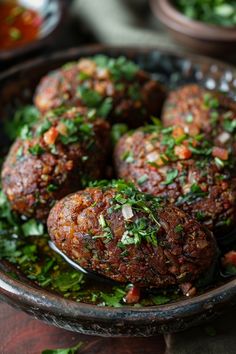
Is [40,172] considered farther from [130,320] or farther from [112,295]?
[130,320]

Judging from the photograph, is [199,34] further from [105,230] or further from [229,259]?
[105,230]

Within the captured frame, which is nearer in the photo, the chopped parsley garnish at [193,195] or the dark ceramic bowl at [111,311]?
the dark ceramic bowl at [111,311]

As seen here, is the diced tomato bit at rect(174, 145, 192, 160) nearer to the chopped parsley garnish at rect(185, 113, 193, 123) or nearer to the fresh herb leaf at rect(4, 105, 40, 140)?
the chopped parsley garnish at rect(185, 113, 193, 123)

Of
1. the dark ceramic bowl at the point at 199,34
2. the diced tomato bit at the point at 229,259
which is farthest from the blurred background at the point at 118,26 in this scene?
the diced tomato bit at the point at 229,259

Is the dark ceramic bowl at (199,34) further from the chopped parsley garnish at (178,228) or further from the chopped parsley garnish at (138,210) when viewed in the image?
the chopped parsley garnish at (178,228)

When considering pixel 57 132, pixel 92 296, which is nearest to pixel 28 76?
pixel 57 132

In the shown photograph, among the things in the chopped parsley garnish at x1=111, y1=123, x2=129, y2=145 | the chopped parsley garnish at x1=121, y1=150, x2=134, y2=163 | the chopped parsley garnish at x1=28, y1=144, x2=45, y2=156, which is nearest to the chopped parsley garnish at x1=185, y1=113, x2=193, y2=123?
the chopped parsley garnish at x1=111, y1=123, x2=129, y2=145

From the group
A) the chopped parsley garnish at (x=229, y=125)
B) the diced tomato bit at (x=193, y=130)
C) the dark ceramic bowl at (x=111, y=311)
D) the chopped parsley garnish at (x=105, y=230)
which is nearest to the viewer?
the dark ceramic bowl at (x=111, y=311)

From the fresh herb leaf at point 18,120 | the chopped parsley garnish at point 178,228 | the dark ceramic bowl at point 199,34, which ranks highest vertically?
the fresh herb leaf at point 18,120
